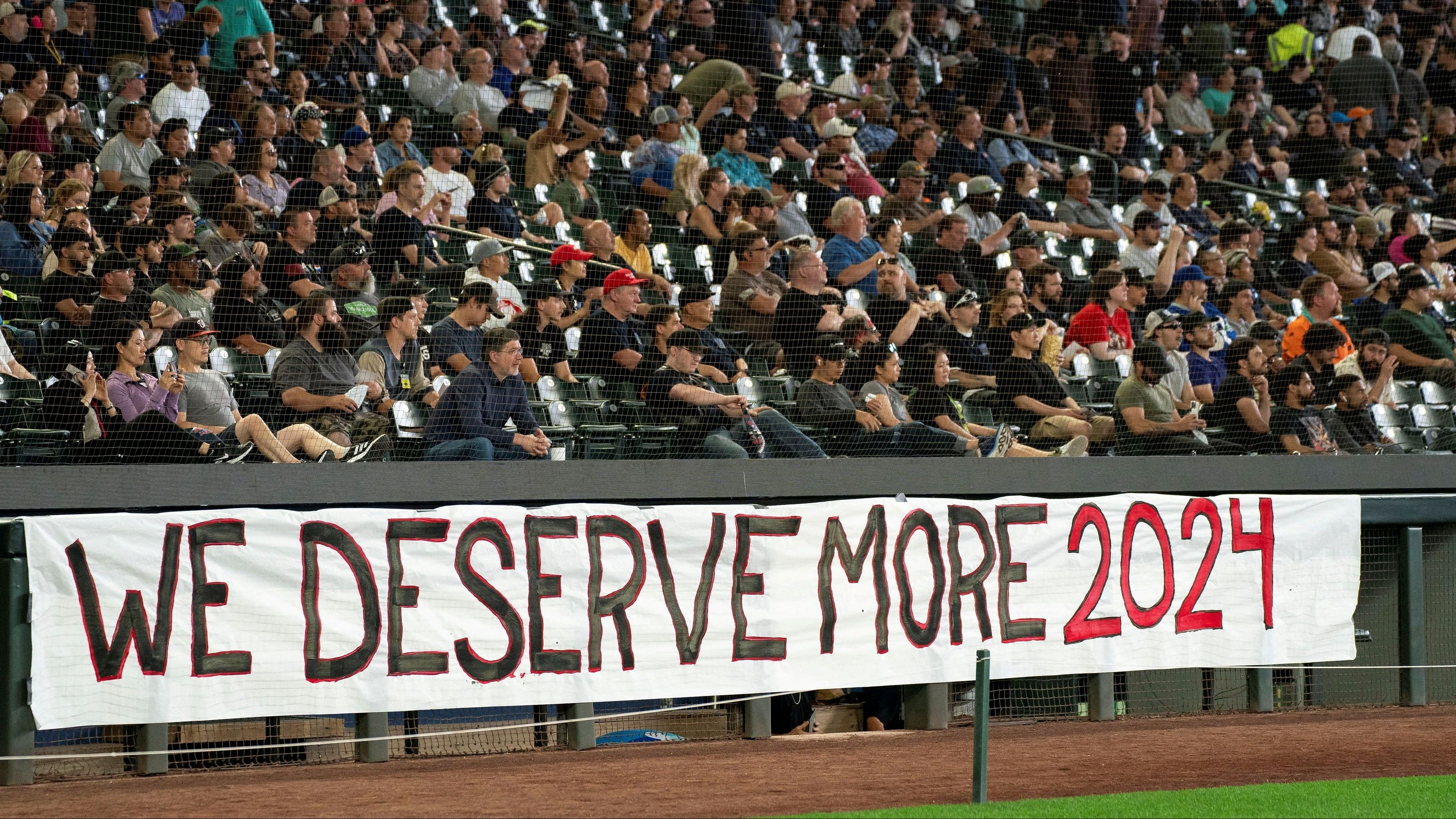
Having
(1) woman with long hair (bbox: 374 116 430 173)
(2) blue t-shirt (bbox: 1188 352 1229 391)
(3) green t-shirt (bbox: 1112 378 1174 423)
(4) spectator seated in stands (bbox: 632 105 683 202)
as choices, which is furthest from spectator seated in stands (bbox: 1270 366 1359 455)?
(1) woman with long hair (bbox: 374 116 430 173)

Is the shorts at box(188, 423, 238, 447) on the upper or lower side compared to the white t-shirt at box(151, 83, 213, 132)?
lower

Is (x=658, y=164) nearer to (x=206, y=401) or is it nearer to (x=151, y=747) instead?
(x=206, y=401)

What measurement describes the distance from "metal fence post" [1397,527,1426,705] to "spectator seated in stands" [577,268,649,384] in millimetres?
5144

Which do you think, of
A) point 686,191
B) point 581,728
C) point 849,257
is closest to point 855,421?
point 849,257

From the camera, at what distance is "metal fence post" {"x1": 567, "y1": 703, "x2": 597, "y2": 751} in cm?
879

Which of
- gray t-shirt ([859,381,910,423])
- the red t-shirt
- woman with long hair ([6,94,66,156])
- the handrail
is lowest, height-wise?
gray t-shirt ([859,381,910,423])

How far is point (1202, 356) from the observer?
12016 mm

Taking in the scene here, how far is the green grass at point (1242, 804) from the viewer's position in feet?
21.8

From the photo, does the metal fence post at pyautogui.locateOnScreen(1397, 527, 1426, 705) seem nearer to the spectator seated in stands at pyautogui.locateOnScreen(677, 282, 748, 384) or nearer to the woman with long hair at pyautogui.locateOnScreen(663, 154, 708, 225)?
the spectator seated in stands at pyautogui.locateOnScreen(677, 282, 748, 384)

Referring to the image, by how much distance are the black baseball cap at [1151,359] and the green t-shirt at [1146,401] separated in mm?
102

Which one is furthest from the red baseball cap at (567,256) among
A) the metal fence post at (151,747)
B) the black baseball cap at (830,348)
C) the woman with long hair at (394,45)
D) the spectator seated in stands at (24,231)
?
the metal fence post at (151,747)

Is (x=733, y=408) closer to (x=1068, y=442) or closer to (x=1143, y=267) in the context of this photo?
(x=1068, y=442)

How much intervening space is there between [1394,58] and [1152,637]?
40.1 feet

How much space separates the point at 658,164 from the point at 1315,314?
527 cm
